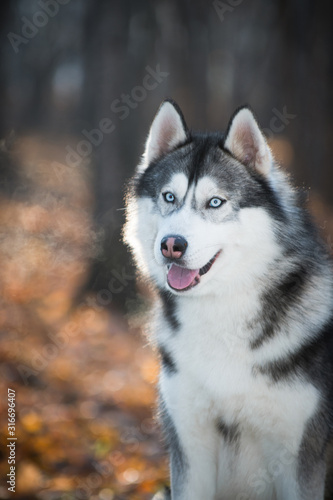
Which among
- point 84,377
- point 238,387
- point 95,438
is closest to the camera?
point 238,387

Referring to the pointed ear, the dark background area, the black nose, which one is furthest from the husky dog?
the dark background area

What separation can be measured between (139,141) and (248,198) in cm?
472

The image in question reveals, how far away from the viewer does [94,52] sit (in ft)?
23.4

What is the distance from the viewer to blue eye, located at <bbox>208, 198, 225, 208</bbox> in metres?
2.70

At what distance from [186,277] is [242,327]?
42 centimetres

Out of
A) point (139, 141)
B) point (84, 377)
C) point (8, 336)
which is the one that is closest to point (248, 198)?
point (84, 377)

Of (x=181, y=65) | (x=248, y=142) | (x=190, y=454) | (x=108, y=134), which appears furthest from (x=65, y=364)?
(x=181, y=65)

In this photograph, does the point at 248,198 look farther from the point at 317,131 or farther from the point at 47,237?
the point at 47,237

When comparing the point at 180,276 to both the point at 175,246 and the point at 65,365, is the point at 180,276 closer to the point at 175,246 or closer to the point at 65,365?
the point at 175,246

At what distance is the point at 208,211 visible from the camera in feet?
8.80

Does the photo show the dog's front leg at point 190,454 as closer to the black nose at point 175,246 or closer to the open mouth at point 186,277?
the open mouth at point 186,277

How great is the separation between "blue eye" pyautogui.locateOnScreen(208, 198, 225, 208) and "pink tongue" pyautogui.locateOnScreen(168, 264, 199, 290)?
390 millimetres

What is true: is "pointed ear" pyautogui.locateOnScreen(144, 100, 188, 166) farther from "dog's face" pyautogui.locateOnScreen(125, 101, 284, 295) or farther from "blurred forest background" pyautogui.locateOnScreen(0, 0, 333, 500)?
"blurred forest background" pyautogui.locateOnScreen(0, 0, 333, 500)

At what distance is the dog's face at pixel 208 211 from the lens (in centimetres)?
257
